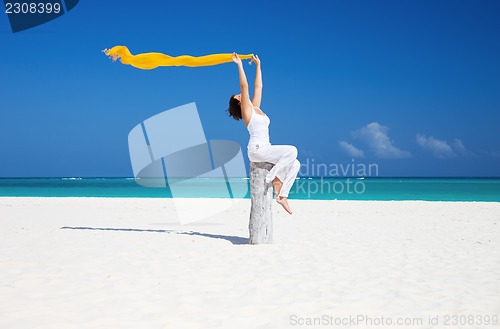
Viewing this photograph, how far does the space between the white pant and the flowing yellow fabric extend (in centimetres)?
164

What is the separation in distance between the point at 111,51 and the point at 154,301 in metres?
4.76

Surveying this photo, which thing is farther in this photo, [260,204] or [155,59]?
[155,59]

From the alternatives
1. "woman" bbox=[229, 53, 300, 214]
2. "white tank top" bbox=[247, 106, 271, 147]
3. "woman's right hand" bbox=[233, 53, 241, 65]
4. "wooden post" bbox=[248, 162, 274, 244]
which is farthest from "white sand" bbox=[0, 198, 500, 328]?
"woman's right hand" bbox=[233, 53, 241, 65]

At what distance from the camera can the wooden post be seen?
6836 millimetres

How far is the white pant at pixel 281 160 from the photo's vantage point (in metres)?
6.48

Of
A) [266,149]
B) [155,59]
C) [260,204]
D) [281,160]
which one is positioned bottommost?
[260,204]

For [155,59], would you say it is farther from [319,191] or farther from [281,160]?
[319,191]

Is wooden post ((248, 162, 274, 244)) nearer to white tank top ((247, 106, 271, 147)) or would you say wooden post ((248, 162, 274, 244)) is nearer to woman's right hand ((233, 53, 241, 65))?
white tank top ((247, 106, 271, 147))

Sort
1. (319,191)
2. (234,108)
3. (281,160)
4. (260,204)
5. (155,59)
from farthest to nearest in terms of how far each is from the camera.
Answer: (319,191), (155,59), (260,204), (234,108), (281,160)

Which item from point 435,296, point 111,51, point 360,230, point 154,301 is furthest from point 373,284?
point 111,51

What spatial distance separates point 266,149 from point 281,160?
0.27 meters

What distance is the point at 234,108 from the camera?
Answer: 6746 millimetres

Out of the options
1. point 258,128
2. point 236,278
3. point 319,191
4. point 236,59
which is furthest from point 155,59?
point 319,191

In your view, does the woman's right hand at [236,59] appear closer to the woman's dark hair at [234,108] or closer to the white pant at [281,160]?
the woman's dark hair at [234,108]
